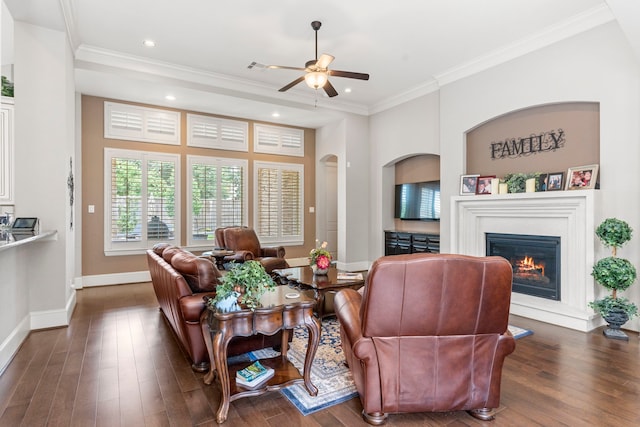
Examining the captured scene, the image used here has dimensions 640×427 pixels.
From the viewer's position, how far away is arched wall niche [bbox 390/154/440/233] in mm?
6590

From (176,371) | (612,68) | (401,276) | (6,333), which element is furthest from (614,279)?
(6,333)

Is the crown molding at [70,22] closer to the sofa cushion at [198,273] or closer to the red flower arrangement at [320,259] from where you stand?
the sofa cushion at [198,273]

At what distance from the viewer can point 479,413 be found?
2201 mm

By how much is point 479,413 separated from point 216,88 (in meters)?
5.66

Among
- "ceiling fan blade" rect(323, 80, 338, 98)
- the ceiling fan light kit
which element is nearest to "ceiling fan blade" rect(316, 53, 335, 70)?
the ceiling fan light kit

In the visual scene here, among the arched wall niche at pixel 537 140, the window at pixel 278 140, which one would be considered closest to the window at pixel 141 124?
the window at pixel 278 140

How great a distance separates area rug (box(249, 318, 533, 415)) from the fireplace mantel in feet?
2.11

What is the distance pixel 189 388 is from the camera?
256 cm

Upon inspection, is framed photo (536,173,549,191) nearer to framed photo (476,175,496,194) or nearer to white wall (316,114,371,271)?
framed photo (476,175,496,194)

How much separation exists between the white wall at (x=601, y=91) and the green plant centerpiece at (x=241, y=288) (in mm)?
3832

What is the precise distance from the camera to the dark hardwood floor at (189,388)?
219cm

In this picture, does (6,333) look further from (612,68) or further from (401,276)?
(612,68)

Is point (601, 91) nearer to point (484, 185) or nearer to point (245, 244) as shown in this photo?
point (484, 185)

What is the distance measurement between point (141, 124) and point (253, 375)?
5526 mm
